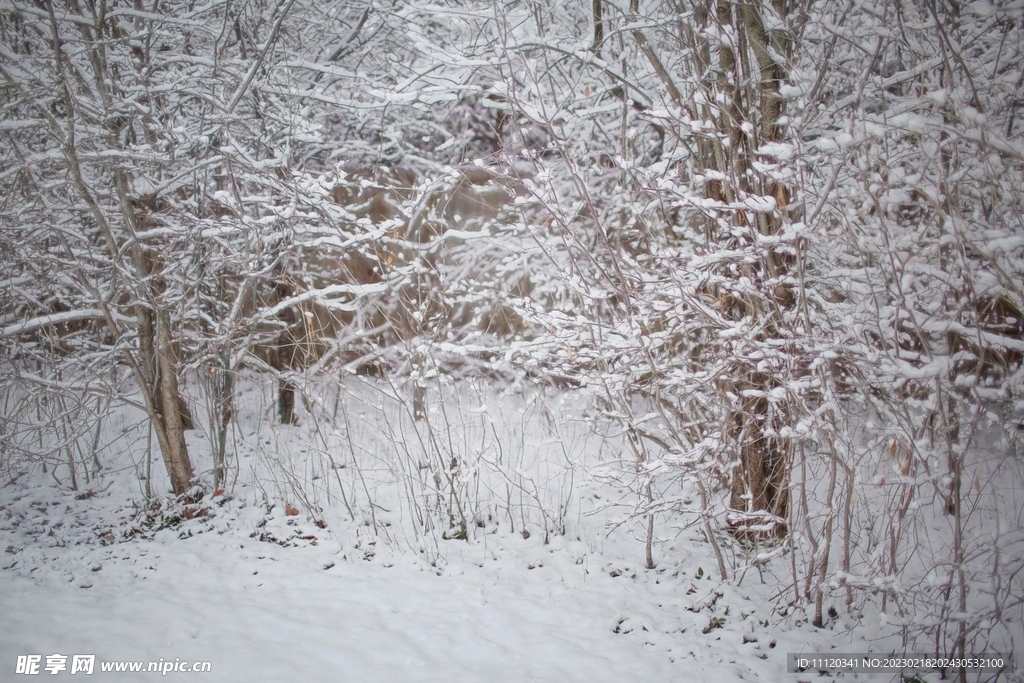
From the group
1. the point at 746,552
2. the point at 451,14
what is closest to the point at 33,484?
the point at 451,14

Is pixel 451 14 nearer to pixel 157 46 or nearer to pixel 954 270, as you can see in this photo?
pixel 157 46

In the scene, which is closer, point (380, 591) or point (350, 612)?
point (350, 612)

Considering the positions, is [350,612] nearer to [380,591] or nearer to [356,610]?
[356,610]

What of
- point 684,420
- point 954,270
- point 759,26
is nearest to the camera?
point 954,270

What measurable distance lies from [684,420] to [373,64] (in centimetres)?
587

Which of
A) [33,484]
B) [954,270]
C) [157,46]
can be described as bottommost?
[33,484]

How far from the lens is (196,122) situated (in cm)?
588

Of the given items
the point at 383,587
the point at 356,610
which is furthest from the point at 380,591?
the point at 356,610

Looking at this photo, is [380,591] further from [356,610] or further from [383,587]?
[356,610]

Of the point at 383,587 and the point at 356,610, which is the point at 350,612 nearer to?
the point at 356,610

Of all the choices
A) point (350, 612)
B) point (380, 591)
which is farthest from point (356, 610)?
point (380, 591)

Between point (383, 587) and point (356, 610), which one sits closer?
point (356, 610)

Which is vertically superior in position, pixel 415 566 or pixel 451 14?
pixel 451 14

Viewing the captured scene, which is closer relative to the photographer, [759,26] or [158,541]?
[759,26]
